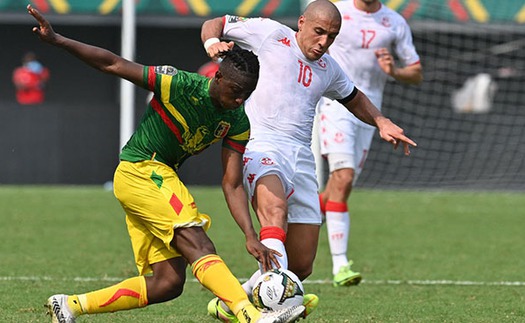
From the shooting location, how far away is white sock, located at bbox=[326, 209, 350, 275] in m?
8.80

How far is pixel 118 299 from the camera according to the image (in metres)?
5.92

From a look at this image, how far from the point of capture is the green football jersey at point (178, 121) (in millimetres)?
5797

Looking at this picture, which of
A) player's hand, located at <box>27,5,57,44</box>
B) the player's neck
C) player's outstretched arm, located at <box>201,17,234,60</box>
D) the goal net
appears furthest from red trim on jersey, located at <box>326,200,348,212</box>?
the goal net

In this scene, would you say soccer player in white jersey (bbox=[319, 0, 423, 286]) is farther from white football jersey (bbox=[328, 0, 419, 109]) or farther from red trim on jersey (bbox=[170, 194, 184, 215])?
red trim on jersey (bbox=[170, 194, 184, 215])

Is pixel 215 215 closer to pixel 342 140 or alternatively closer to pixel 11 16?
pixel 342 140

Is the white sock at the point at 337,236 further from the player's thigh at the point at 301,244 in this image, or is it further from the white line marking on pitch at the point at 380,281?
the player's thigh at the point at 301,244

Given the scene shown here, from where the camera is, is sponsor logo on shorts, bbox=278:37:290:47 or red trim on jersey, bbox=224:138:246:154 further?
sponsor logo on shorts, bbox=278:37:290:47

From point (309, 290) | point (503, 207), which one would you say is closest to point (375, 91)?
point (309, 290)

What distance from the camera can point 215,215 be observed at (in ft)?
47.0

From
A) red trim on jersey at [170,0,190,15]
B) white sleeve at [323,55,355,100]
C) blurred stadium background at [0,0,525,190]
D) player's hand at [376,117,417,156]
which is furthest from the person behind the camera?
red trim on jersey at [170,0,190,15]

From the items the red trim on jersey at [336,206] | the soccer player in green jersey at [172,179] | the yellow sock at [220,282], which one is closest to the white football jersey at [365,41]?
the red trim on jersey at [336,206]

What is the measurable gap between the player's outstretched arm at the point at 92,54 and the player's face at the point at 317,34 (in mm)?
1315

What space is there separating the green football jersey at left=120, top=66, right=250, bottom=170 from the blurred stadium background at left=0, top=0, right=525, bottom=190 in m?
11.6

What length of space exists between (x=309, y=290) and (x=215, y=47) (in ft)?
8.99
